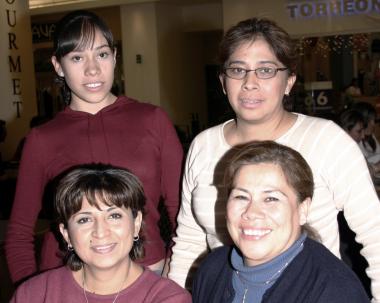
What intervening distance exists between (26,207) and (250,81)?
926 mm

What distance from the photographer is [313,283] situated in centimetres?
142

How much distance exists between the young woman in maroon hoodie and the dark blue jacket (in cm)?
57

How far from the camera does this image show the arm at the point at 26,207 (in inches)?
78.7

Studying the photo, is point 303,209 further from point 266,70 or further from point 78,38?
point 78,38

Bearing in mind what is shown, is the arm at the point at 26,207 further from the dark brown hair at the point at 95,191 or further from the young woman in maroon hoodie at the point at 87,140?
the dark brown hair at the point at 95,191

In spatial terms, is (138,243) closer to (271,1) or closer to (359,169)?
(359,169)

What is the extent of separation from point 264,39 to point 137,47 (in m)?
10.3

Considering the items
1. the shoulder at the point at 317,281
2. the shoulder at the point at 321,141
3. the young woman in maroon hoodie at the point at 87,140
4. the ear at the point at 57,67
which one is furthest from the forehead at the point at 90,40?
the shoulder at the point at 317,281

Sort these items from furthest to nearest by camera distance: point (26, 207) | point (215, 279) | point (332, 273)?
point (26, 207)
point (215, 279)
point (332, 273)

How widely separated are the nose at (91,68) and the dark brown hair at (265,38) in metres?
0.44

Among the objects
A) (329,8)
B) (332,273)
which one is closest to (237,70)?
(332,273)

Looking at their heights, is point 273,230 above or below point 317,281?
above

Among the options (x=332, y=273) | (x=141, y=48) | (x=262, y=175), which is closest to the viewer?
(x=332, y=273)

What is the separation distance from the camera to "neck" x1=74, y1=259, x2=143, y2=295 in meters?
1.75
